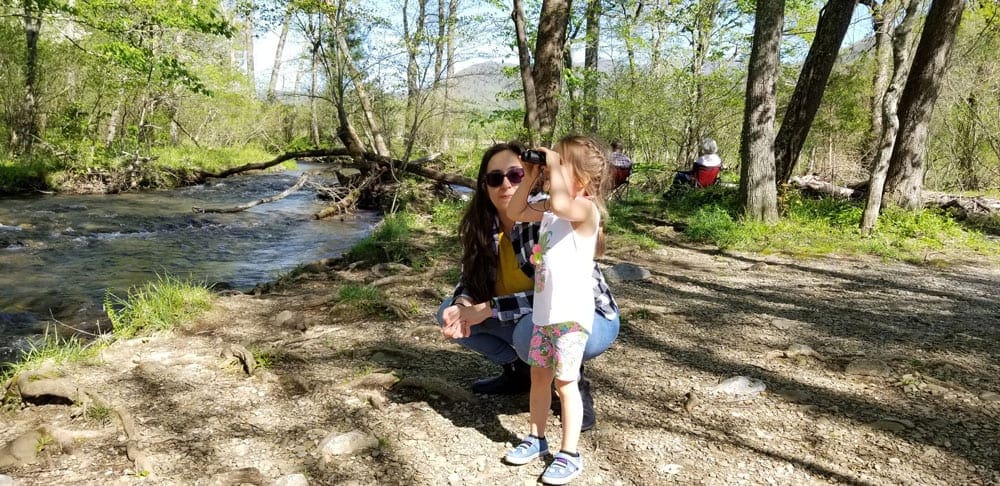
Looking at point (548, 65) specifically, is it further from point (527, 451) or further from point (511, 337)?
point (527, 451)

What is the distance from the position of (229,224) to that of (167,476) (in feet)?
30.0

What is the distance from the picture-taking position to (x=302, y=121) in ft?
106

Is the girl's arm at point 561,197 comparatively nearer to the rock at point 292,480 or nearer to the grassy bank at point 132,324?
the rock at point 292,480

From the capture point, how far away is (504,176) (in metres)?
2.55

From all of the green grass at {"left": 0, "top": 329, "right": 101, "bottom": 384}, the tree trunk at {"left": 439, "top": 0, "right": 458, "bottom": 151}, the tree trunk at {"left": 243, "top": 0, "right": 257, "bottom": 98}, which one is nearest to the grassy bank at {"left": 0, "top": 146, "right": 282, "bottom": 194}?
the tree trunk at {"left": 243, "top": 0, "right": 257, "bottom": 98}

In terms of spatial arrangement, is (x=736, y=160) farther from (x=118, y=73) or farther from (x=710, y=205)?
(x=118, y=73)

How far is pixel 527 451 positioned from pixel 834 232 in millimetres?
7135

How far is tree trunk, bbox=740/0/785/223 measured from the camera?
7.70m

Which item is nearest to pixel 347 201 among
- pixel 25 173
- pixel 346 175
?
pixel 346 175

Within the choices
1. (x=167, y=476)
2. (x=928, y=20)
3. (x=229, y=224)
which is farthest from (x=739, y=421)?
(x=229, y=224)

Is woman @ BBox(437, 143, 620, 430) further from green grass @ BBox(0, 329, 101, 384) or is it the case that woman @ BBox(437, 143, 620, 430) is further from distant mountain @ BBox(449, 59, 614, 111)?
distant mountain @ BBox(449, 59, 614, 111)

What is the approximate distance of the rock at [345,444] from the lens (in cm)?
246

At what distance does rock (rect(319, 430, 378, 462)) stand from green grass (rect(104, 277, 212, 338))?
2276 millimetres

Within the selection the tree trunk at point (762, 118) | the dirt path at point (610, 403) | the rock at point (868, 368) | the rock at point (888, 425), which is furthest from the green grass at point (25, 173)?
the rock at point (888, 425)
